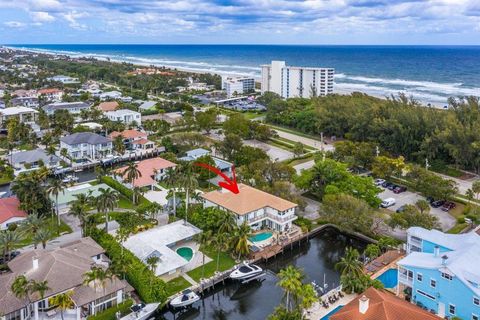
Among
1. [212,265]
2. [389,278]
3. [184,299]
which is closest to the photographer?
[184,299]

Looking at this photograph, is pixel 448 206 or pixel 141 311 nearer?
pixel 141 311

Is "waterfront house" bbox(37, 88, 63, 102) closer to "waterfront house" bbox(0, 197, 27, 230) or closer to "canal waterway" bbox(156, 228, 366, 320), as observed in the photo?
"waterfront house" bbox(0, 197, 27, 230)

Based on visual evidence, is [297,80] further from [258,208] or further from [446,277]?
[446,277]

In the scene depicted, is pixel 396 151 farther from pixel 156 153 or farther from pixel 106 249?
pixel 106 249

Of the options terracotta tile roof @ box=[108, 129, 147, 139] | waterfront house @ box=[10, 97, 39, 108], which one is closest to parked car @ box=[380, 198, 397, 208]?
terracotta tile roof @ box=[108, 129, 147, 139]

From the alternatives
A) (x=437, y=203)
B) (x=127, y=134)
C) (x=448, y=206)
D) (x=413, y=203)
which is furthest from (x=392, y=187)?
(x=127, y=134)

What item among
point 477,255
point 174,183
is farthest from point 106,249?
point 477,255

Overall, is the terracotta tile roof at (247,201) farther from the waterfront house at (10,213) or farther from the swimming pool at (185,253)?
the waterfront house at (10,213)
